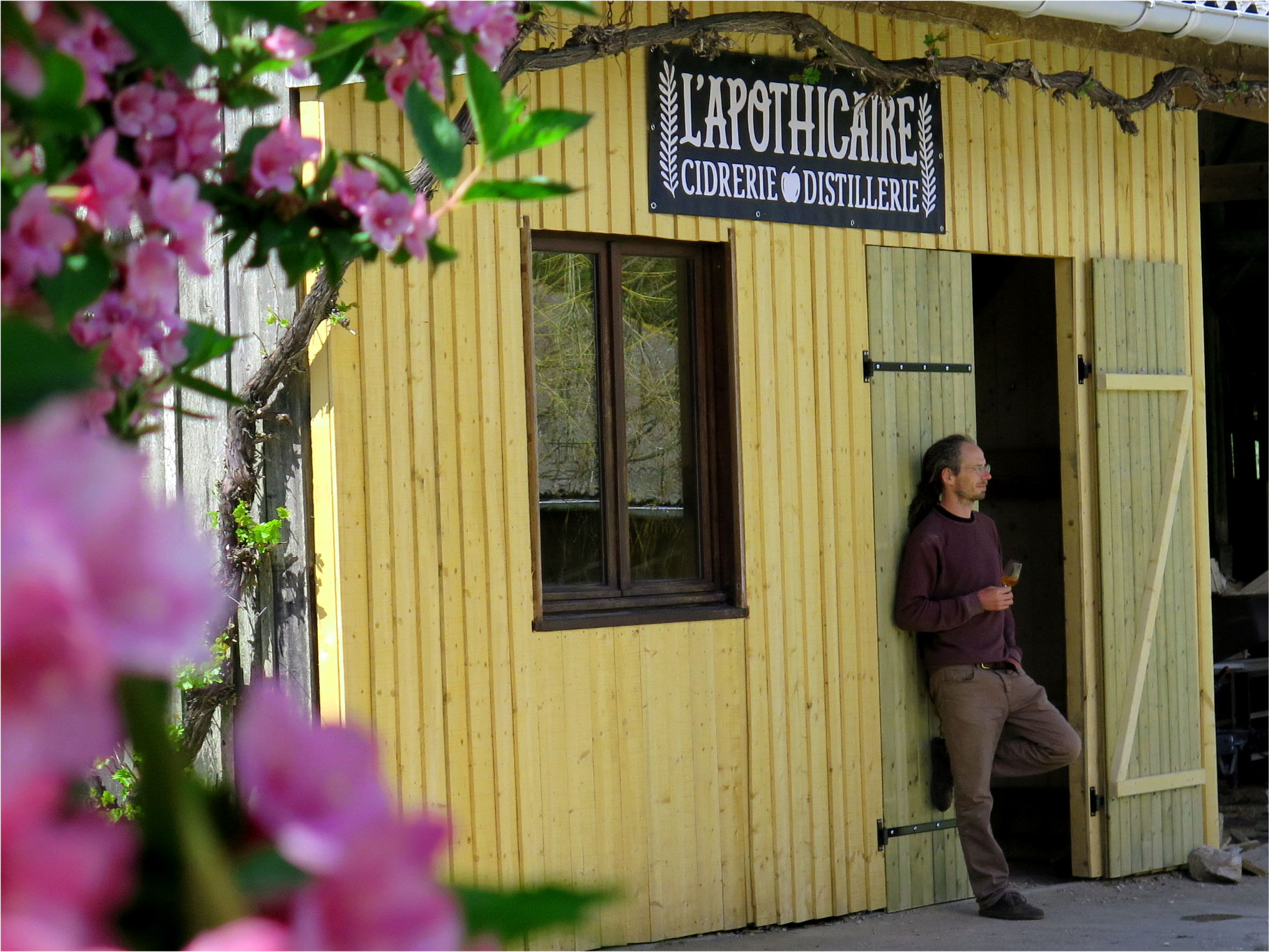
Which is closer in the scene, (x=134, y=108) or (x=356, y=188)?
(x=134, y=108)

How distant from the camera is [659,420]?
606 centimetres

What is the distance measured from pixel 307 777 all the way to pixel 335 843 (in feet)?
0.07

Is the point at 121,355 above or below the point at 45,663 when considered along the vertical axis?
above

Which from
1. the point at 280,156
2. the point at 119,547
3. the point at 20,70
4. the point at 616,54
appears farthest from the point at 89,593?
the point at 616,54

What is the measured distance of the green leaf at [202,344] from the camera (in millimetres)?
1162

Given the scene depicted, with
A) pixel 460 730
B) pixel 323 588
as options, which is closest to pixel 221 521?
pixel 323 588

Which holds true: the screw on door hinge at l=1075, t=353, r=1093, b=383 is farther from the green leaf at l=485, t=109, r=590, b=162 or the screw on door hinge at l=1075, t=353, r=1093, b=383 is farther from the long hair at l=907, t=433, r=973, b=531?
the green leaf at l=485, t=109, r=590, b=162

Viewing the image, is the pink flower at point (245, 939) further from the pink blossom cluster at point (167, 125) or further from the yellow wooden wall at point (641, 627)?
the yellow wooden wall at point (641, 627)

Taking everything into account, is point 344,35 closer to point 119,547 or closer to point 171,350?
point 171,350

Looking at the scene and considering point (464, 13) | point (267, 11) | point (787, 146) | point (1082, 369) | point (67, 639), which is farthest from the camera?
point (1082, 369)

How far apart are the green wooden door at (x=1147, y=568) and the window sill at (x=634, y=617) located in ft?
Answer: 7.05

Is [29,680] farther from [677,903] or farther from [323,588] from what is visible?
[677,903]

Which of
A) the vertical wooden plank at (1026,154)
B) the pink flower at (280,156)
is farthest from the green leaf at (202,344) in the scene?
the vertical wooden plank at (1026,154)

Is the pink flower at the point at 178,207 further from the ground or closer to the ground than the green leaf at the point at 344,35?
closer to the ground
